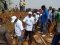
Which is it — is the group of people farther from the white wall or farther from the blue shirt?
the white wall

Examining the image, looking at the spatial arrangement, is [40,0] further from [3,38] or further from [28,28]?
[3,38]

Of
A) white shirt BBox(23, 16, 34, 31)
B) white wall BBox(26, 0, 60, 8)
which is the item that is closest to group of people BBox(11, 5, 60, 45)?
white shirt BBox(23, 16, 34, 31)

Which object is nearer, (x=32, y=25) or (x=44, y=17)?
(x=32, y=25)

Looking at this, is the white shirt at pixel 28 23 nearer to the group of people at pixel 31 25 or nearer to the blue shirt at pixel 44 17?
the group of people at pixel 31 25

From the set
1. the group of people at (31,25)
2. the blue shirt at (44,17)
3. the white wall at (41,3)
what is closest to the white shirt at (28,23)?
the group of people at (31,25)

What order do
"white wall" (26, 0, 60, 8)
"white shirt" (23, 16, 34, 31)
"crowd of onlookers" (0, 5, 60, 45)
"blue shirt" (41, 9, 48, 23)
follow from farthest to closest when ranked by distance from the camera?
"white wall" (26, 0, 60, 8) < "blue shirt" (41, 9, 48, 23) < "white shirt" (23, 16, 34, 31) < "crowd of onlookers" (0, 5, 60, 45)

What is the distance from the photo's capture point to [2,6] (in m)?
33.3

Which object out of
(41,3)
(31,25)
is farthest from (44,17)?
(41,3)

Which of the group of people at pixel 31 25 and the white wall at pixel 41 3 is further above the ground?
the group of people at pixel 31 25

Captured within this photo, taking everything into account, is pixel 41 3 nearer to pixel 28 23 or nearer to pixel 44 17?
pixel 44 17

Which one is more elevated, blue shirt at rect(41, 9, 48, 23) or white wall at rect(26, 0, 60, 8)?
blue shirt at rect(41, 9, 48, 23)

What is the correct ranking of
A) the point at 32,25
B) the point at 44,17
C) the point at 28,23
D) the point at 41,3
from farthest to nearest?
the point at 41,3 < the point at 44,17 < the point at 32,25 < the point at 28,23

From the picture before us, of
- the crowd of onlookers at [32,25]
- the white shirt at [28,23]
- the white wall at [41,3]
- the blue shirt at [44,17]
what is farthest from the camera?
the white wall at [41,3]

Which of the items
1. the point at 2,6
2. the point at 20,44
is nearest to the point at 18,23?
the point at 20,44
